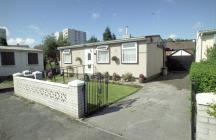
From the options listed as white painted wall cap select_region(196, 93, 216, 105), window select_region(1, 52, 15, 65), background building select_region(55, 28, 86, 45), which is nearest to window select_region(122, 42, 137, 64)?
white painted wall cap select_region(196, 93, 216, 105)

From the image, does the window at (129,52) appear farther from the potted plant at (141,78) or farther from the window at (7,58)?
the window at (7,58)

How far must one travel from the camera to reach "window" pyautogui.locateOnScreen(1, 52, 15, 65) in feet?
48.3

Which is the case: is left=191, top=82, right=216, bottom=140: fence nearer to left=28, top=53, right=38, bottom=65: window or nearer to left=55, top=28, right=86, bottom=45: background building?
left=28, top=53, right=38, bottom=65: window

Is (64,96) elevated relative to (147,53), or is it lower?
lower

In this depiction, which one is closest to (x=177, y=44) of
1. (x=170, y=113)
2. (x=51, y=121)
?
(x=170, y=113)

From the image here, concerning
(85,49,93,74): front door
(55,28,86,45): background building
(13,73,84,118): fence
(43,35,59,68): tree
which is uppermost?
(55,28,86,45): background building

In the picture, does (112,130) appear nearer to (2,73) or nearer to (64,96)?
(64,96)

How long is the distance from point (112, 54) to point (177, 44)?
25.4 metres

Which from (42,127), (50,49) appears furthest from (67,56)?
(42,127)

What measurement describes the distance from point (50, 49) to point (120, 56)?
1858 centimetres

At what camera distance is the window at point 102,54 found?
12.7 meters

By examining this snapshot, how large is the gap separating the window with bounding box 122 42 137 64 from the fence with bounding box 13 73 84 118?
6.76m

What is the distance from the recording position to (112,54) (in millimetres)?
12297

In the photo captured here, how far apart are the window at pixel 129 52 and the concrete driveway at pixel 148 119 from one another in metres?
4.87
